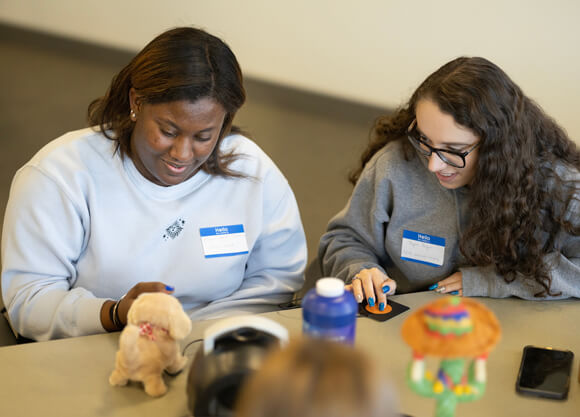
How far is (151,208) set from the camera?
1.72 meters

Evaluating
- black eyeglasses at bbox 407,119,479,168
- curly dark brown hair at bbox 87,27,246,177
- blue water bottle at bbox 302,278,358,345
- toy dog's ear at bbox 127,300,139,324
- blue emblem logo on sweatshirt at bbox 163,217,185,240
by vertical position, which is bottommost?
blue emblem logo on sweatshirt at bbox 163,217,185,240

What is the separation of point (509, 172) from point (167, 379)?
3.31 feet

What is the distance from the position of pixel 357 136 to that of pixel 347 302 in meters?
3.79

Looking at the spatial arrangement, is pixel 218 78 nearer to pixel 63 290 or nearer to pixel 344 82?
pixel 63 290

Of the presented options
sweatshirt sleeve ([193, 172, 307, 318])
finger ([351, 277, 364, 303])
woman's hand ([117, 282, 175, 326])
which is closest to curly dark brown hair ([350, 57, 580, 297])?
→ finger ([351, 277, 364, 303])

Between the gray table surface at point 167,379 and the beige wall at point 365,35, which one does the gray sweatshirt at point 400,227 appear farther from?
the beige wall at point 365,35

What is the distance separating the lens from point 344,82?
5320mm

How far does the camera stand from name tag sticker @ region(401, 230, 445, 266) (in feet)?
6.18

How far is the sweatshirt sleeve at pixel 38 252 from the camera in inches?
61.8

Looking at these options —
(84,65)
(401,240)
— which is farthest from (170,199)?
(84,65)

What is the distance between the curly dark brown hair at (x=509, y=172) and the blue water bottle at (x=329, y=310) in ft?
2.49

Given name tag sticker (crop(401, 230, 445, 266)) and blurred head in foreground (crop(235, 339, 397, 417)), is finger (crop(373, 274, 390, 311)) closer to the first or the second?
name tag sticker (crop(401, 230, 445, 266))

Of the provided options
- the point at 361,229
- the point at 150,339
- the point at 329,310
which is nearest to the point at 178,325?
the point at 150,339

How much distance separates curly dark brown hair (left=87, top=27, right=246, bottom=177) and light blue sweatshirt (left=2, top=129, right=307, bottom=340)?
0.07 m
